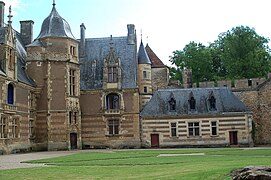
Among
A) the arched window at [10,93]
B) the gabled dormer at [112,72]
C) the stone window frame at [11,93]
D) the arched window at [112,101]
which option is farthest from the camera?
the arched window at [112,101]

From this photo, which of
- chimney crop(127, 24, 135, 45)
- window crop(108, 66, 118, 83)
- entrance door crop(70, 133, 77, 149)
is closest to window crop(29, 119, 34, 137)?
entrance door crop(70, 133, 77, 149)

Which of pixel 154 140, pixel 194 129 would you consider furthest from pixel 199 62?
pixel 154 140

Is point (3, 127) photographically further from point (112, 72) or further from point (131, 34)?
point (131, 34)

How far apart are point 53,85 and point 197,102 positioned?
14.6 meters

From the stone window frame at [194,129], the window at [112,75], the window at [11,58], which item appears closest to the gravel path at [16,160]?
the window at [11,58]

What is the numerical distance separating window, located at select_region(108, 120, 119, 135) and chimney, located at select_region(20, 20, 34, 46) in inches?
485

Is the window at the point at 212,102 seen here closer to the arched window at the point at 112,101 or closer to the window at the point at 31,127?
the arched window at the point at 112,101

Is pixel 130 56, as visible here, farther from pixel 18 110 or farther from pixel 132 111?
pixel 18 110

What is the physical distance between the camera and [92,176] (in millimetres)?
13273

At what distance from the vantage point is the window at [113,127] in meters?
42.2

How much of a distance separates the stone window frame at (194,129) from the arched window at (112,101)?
7.66 metres

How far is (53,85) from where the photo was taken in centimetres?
3850

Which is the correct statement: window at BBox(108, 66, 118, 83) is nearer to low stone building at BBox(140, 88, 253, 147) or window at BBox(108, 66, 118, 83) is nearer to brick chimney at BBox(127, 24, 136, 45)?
brick chimney at BBox(127, 24, 136, 45)

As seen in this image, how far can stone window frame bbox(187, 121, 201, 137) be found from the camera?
41.0 metres
